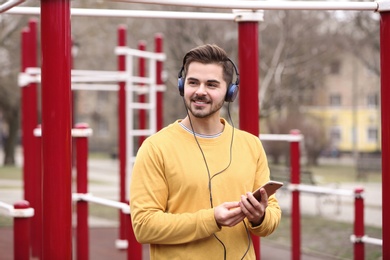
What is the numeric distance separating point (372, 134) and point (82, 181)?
4203 cm

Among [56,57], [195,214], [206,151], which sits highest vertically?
[56,57]

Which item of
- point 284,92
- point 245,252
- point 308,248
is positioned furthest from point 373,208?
point 245,252

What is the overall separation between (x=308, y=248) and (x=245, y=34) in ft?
15.0

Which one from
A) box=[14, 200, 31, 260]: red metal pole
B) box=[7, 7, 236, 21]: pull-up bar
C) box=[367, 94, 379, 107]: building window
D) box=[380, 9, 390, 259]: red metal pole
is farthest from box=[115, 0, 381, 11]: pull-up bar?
box=[367, 94, 379, 107]: building window

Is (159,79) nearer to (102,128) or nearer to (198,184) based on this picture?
(198,184)

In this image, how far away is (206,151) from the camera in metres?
2.56

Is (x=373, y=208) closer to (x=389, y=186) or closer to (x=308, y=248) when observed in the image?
(x=308, y=248)

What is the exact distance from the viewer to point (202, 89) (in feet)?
8.29

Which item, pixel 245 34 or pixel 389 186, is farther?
pixel 245 34

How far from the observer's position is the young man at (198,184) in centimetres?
245

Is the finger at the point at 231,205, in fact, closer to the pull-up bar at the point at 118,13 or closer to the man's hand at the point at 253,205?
the man's hand at the point at 253,205

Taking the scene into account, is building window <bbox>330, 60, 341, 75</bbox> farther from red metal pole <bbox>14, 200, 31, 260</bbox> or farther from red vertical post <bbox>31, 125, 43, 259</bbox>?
red metal pole <bbox>14, 200, 31, 260</bbox>

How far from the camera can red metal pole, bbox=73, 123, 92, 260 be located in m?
5.51

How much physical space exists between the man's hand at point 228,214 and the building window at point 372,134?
145ft
